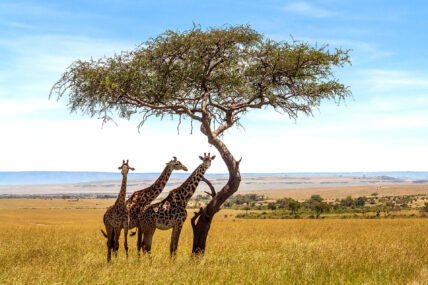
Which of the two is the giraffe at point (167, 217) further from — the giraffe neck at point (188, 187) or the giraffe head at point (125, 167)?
the giraffe head at point (125, 167)

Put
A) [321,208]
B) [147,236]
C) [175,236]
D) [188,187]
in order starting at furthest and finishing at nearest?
1. [321,208]
2. [188,187]
3. [175,236]
4. [147,236]

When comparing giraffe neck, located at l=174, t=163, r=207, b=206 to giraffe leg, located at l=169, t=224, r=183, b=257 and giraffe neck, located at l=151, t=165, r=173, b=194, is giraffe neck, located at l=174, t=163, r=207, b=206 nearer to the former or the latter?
giraffe neck, located at l=151, t=165, r=173, b=194

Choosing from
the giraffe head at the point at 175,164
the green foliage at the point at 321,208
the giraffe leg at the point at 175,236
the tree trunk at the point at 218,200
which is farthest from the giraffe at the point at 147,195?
the green foliage at the point at 321,208

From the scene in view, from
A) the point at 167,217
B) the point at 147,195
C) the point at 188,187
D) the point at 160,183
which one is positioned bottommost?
the point at 167,217

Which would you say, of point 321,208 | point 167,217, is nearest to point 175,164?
point 167,217

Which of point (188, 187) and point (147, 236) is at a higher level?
point (188, 187)

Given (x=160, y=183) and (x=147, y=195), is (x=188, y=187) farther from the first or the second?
(x=147, y=195)

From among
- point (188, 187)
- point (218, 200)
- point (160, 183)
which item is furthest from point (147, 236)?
point (218, 200)

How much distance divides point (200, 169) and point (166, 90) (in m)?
3.69

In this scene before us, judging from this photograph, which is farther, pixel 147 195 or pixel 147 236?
pixel 147 195

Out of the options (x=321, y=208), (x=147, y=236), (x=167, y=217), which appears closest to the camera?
(x=167, y=217)

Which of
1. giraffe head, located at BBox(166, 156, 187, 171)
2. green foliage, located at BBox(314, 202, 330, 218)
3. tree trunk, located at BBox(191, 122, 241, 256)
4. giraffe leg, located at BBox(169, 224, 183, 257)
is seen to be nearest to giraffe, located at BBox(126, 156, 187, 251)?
giraffe head, located at BBox(166, 156, 187, 171)

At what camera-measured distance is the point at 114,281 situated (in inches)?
421

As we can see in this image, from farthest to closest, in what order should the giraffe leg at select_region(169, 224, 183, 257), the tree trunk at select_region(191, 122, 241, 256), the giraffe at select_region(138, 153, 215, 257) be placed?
1. the tree trunk at select_region(191, 122, 241, 256)
2. the giraffe leg at select_region(169, 224, 183, 257)
3. the giraffe at select_region(138, 153, 215, 257)
